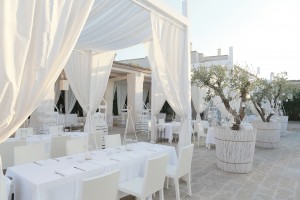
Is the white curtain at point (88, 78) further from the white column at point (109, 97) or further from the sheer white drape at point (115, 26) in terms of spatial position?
the white column at point (109, 97)

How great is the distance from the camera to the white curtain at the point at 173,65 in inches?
178

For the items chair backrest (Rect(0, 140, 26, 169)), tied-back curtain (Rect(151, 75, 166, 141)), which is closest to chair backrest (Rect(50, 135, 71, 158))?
chair backrest (Rect(0, 140, 26, 169))

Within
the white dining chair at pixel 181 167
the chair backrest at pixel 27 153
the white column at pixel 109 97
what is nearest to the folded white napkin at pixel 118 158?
the white dining chair at pixel 181 167

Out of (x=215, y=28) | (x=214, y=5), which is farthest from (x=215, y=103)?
(x=214, y=5)

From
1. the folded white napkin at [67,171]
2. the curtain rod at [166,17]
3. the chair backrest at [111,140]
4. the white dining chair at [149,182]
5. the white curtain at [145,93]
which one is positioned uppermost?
the curtain rod at [166,17]

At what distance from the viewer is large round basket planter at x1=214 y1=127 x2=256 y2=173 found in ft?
18.0

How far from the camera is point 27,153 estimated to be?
371 cm

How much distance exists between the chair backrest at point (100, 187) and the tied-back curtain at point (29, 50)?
831 millimetres

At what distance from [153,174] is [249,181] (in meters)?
2.80

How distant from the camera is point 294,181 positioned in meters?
5.04

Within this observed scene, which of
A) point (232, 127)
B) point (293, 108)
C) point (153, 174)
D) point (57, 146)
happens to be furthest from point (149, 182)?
point (293, 108)

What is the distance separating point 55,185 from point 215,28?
6750mm

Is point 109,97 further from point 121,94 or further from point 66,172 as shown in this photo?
point 66,172

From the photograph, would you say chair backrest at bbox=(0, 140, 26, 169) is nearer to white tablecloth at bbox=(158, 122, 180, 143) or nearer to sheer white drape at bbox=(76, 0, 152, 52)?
sheer white drape at bbox=(76, 0, 152, 52)
